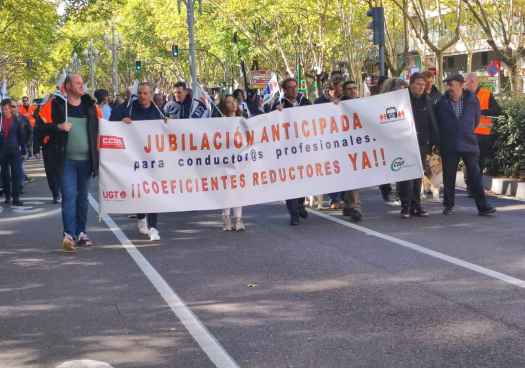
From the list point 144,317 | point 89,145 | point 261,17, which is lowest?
point 144,317

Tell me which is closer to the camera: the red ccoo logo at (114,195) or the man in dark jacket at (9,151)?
the red ccoo logo at (114,195)

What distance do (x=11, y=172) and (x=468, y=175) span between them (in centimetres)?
824

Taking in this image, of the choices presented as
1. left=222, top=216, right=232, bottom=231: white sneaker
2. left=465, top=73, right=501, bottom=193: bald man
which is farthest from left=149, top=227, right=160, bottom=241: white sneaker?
left=465, top=73, right=501, bottom=193: bald man

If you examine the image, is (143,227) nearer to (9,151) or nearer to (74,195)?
(74,195)

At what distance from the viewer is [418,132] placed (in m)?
12.4

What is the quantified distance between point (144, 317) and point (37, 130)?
13.4ft

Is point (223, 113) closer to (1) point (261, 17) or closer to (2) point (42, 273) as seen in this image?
(2) point (42, 273)

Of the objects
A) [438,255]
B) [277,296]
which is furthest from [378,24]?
[277,296]

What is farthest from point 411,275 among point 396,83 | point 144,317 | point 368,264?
point 396,83

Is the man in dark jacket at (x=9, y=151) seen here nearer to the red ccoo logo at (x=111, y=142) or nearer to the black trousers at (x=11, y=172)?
the black trousers at (x=11, y=172)

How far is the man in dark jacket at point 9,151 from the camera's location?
16.6 metres

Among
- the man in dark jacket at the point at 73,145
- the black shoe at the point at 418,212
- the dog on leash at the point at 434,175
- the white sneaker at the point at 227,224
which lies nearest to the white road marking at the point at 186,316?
the man in dark jacket at the point at 73,145

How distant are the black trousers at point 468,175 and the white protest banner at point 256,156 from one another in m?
0.68

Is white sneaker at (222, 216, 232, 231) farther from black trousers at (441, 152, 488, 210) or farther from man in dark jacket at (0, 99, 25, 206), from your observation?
man in dark jacket at (0, 99, 25, 206)
